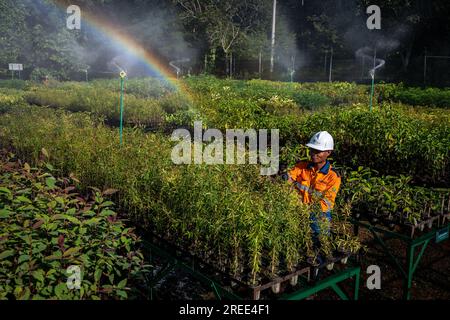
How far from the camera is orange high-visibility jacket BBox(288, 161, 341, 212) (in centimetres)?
377

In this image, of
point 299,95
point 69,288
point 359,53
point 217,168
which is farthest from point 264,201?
point 359,53

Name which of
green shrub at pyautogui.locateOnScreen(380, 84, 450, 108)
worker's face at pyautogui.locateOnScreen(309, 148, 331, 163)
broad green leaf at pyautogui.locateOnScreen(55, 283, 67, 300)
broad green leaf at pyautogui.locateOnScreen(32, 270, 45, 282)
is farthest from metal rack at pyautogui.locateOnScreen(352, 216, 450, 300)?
green shrub at pyautogui.locateOnScreen(380, 84, 450, 108)

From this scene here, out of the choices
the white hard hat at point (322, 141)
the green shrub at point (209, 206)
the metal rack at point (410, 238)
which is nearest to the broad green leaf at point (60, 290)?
the green shrub at point (209, 206)

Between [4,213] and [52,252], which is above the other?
[4,213]

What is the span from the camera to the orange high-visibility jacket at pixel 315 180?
12.4 ft

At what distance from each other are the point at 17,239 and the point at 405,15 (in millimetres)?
28791

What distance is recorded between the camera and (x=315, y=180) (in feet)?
13.2

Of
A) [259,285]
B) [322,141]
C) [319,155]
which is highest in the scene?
[322,141]

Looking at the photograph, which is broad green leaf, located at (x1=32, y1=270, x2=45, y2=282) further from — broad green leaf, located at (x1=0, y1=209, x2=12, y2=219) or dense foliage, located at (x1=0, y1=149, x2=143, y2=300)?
broad green leaf, located at (x1=0, y1=209, x2=12, y2=219)

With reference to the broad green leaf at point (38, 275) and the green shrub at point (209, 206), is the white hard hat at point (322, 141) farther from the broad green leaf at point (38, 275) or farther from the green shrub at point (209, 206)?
the broad green leaf at point (38, 275)

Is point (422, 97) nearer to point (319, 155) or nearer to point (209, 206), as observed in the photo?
point (319, 155)

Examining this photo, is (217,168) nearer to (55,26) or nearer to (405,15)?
(405,15)

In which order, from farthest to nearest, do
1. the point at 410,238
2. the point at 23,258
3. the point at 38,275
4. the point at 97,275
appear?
the point at 410,238 → the point at 97,275 → the point at 23,258 → the point at 38,275

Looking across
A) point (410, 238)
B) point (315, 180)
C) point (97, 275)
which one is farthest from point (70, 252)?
point (410, 238)
